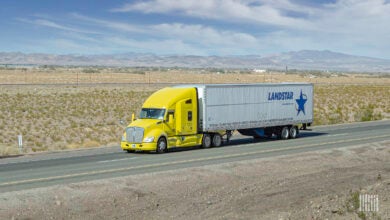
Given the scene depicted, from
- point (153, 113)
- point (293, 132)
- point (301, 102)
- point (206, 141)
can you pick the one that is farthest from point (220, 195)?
point (301, 102)

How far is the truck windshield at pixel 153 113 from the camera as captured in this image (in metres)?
28.5

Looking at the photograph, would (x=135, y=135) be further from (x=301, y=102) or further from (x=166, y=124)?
(x=301, y=102)

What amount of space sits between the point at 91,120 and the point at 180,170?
92.2 feet

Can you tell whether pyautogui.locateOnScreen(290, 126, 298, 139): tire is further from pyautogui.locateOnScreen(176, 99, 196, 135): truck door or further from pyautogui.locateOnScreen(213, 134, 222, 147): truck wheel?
pyautogui.locateOnScreen(176, 99, 196, 135): truck door

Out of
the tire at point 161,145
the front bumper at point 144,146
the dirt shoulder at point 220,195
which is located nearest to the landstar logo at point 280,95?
the tire at point 161,145

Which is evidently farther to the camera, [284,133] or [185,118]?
[284,133]

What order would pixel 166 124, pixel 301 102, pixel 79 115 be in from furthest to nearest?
1. pixel 79 115
2. pixel 301 102
3. pixel 166 124

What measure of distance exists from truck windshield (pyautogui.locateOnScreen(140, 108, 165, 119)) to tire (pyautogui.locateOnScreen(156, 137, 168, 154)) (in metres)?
1.15

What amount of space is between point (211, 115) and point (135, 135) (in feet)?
14.4

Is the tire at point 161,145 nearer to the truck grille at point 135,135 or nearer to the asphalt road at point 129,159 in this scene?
the asphalt road at point 129,159

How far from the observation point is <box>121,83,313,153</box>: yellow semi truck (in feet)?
92.1

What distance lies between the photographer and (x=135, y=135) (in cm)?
2767

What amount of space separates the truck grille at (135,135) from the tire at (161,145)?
0.91 meters

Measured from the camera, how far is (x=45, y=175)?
69.1ft
